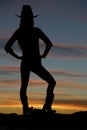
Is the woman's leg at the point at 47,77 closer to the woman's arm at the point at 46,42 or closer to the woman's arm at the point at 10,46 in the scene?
the woman's arm at the point at 46,42

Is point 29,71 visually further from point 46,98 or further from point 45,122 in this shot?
point 45,122

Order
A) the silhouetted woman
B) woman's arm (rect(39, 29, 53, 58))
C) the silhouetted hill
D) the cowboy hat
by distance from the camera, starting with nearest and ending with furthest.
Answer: the silhouetted hill, the cowboy hat, the silhouetted woman, woman's arm (rect(39, 29, 53, 58))

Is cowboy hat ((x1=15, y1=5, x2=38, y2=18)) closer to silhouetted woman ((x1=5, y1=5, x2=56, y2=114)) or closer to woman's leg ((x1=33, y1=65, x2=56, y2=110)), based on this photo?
silhouetted woman ((x1=5, y1=5, x2=56, y2=114))

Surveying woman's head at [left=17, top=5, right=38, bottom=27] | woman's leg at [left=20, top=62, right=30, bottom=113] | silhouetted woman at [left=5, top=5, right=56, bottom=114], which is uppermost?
woman's head at [left=17, top=5, right=38, bottom=27]

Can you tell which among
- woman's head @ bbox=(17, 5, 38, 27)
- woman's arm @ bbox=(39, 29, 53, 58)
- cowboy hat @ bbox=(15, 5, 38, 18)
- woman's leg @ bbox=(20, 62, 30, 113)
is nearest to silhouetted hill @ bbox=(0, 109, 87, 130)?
woman's leg @ bbox=(20, 62, 30, 113)

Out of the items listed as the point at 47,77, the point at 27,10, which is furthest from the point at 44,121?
the point at 27,10

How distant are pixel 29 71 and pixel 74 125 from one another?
2517 millimetres

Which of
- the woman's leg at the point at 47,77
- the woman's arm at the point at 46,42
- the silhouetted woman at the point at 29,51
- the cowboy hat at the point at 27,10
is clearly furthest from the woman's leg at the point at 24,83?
the cowboy hat at the point at 27,10

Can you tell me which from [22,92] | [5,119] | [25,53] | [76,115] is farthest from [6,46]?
[76,115]

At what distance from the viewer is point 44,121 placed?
36.7ft

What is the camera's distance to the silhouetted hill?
10.9 meters

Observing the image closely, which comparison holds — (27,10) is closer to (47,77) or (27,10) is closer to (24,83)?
(47,77)

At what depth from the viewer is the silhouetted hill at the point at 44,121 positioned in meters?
10.9

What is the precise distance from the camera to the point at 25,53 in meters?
12.5
